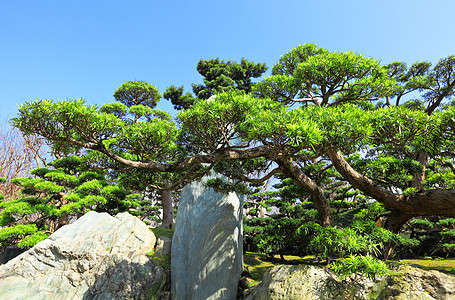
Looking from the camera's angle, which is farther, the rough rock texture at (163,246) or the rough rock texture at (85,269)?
the rough rock texture at (163,246)

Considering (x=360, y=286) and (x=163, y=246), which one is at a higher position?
(x=163, y=246)

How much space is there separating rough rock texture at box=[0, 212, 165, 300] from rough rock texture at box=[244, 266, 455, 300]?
3703 millimetres

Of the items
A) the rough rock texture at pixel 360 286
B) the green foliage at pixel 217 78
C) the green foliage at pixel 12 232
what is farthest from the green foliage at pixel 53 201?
the rough rock texture at pixel 360 286

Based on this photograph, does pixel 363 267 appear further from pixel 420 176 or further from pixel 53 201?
pixel 53 201

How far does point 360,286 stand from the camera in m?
3.52

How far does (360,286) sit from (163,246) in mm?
5663

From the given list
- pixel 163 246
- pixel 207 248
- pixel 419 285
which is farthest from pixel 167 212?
pixel 419 285

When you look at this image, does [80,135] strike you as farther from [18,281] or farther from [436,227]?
[436,227]

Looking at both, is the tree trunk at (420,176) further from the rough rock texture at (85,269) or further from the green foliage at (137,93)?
the green foliage at (137,93)

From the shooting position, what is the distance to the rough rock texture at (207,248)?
566cm

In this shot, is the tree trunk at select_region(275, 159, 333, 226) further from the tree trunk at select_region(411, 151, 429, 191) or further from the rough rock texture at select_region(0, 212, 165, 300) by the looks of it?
the tree trunk at select_region(411, 151, 429, 191)

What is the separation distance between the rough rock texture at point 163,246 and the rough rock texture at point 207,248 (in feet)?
2.70

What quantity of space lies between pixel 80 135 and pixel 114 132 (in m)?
0.49

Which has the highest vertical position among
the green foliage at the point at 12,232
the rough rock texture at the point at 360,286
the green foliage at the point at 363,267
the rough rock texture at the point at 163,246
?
the green foliage at the point at 12,232
